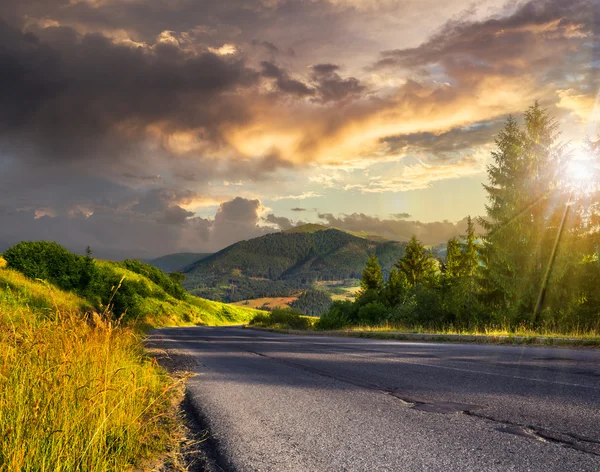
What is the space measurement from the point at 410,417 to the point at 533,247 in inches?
934

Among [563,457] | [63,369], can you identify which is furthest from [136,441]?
[563,457]

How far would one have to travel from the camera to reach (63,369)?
12.5 ft

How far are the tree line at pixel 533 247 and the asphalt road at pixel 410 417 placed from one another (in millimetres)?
14861

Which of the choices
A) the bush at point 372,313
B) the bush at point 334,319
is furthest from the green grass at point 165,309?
the bush at point 372,313

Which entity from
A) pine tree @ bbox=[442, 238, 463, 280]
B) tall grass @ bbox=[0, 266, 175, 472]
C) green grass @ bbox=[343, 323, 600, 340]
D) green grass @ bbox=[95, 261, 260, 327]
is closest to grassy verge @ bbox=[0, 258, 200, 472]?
tall grass @ bbox=[0, 266, 175, 472]

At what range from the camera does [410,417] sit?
4418 millimetres

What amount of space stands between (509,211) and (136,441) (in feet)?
86.0

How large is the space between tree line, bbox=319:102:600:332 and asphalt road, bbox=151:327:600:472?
14.9 meters

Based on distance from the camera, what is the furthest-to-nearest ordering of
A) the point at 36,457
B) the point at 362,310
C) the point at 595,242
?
1. the point at 362,310
2. the point at 595,242
3. the point at 36,457

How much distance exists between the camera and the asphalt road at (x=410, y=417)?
326 centimetres

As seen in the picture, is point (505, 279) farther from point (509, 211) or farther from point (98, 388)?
point (98, 388)

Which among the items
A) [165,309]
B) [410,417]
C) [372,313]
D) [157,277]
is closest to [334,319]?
[372,313]

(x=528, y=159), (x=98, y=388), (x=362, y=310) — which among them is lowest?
(x=362, y=310)

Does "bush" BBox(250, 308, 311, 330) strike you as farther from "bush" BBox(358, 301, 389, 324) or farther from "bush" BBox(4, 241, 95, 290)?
"bush" BBox(4, 241, 95, 290)
